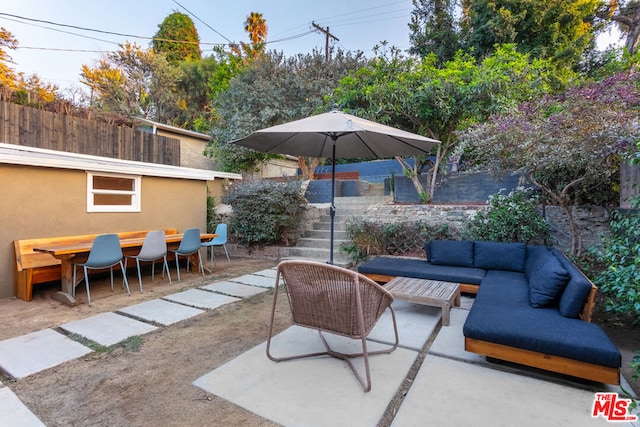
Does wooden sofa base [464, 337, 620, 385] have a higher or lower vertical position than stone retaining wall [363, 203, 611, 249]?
lower

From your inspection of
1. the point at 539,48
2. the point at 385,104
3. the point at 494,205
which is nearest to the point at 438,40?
the point at 539,48

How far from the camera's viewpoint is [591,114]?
3.56m

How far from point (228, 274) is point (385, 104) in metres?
4.85

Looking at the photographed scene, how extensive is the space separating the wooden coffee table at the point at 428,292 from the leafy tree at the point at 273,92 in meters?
8.36

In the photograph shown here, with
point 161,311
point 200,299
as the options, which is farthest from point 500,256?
point 161,311

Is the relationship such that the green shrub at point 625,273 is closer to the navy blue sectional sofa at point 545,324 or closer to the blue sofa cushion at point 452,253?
the navy blue sectional sofa at point 545,324

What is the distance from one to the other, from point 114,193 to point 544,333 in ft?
22.5

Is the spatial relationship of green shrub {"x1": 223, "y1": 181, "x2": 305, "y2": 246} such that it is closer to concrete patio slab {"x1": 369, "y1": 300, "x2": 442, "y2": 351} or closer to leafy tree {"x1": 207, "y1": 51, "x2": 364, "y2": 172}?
concrete patio slab {"x1": 369, "y1": 300, "x2": 442, "y2": 351}

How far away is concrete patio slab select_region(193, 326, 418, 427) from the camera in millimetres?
1916

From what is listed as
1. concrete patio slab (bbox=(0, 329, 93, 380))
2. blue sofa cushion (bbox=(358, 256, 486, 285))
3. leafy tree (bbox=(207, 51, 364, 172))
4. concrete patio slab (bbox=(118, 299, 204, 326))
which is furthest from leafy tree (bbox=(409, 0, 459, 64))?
concrete patio slab (bbox=(0, 329, 93, 380))

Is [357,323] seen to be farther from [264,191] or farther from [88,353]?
[264,191]

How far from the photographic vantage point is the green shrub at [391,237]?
608 centimetres

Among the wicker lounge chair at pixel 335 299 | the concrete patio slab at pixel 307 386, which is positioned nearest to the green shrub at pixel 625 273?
the concrete patio slab at pixel 307 386

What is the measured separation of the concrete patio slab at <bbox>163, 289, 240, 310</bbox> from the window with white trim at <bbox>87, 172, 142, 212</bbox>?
2.66m
